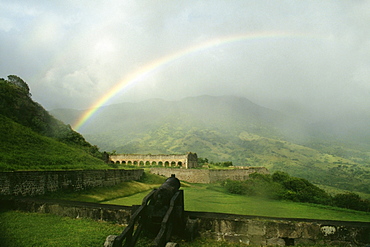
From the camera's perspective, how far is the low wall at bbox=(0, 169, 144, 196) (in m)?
11.6

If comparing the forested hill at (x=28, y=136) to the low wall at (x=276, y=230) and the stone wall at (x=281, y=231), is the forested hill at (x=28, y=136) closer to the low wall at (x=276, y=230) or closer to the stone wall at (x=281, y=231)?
the low wall at (x=276, y=230)

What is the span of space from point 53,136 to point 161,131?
129m

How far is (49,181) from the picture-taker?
14.3 meters

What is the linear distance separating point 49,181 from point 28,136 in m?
9.07

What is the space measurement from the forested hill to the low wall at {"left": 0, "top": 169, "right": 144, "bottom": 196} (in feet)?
5.30

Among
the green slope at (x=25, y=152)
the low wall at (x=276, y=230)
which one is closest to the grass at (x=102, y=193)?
the green slope at (x=25, y=152)

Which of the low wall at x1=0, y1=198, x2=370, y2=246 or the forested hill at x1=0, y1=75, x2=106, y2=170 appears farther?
the forested hill at x1=0, y1=75, x2=106, y2=170

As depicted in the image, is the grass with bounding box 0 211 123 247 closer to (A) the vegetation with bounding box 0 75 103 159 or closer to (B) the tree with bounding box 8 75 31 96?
(A) the vegetation with bounding box 0 75 103 159

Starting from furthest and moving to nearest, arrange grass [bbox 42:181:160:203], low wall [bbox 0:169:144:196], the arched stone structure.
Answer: the arched stone structure → grass [bbox 42:181:160:203] → low wall [bbox 0:169:144:196]

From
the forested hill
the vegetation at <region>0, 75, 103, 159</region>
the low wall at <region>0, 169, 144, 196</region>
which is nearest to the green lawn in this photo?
the low wall at <region>0, 169, 144, 196</region>

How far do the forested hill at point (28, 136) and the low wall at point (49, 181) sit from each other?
5.30ft

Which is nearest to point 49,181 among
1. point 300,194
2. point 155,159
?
point 300,194

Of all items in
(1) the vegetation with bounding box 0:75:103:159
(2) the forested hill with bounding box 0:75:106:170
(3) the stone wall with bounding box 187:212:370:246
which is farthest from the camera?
(1) the vegetation with bounding box 0:75:103:159

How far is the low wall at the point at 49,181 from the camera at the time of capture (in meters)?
11.6
